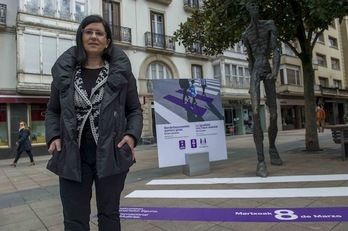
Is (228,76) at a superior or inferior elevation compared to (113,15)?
inferior

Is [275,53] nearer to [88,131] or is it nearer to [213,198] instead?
[213,198]

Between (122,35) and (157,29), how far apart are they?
11.7ft

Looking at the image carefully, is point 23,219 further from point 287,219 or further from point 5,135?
point 5,135

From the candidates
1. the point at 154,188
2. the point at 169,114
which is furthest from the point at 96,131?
the point at 169,114

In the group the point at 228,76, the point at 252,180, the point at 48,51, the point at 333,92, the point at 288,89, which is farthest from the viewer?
the point at 333,92

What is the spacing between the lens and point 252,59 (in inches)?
248

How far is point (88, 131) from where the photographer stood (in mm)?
2152

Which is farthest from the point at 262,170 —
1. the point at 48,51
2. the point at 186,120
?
the point at 48,51

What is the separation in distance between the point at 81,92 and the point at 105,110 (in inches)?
9.3

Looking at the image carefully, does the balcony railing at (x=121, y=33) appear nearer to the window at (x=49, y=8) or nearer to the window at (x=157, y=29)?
the window at (x=157, y=29)

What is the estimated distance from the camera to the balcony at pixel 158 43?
22.3 m

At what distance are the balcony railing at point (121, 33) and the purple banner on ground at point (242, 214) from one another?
1840cm

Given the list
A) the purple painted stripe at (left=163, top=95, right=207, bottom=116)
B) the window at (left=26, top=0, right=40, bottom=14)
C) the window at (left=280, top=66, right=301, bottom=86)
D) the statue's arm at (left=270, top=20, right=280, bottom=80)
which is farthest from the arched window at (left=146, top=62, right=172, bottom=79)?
the statue's arm at (left=270, top=20, right=280, bottom=80)

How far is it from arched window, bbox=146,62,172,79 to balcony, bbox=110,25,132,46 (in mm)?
2649
